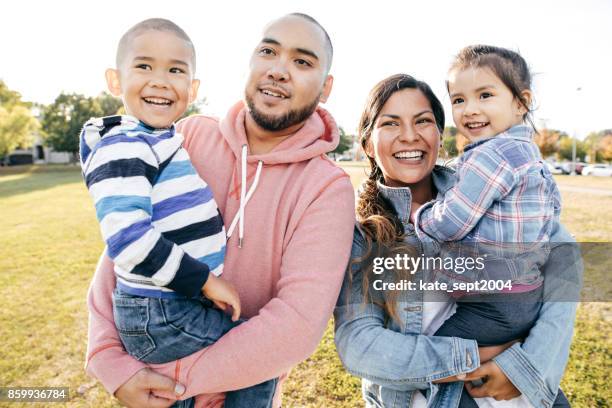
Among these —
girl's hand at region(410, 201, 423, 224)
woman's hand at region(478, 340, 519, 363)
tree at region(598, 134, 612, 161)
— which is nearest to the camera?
woman's hand at region(478, 340, 519, 363)

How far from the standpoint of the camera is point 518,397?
6.54ft

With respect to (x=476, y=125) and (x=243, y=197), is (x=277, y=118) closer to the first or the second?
(x=243, y=197)

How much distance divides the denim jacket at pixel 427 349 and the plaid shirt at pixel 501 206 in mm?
209

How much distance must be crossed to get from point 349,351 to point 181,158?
118cm

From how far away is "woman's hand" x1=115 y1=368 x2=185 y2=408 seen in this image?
6.00ft

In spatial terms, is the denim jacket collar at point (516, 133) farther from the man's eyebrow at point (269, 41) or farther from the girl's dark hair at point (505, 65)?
the man's eyebrow at point (269, 41)

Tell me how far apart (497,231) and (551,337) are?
53 centimetres

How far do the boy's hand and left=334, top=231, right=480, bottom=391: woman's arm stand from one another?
0.54 m

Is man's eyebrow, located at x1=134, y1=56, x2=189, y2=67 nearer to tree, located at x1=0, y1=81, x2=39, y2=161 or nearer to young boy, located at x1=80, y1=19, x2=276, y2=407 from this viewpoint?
young boy, located at x1=80, y1=19, x2=276, y2=407

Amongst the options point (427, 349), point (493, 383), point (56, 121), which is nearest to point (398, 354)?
point (427, 349)

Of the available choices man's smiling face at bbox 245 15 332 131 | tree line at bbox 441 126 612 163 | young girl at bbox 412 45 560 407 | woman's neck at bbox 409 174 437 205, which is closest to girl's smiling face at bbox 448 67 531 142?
young girl at bbox 412 45 560 407

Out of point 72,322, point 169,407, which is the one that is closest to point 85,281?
point 72,322

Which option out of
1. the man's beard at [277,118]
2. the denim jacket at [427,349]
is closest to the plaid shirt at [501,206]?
the denim jacket at [427,349]

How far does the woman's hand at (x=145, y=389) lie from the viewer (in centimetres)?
183
